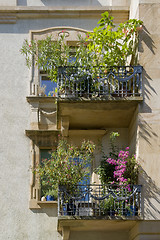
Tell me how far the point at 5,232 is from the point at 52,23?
5.58 metres

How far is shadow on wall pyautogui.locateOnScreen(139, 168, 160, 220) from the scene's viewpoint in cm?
1139

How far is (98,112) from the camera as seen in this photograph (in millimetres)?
12469

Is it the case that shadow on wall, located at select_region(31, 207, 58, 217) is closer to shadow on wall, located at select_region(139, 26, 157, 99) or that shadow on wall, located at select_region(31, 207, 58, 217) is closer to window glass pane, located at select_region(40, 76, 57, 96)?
window glass pane, located at select_region(40, 76, 57, 96)

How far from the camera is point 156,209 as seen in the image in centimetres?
1141

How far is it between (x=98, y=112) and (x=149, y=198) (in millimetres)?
2331

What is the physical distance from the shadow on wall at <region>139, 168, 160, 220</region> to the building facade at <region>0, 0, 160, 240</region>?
0.02 metres

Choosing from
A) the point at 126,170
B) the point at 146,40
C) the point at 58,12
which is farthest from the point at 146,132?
the point at 58,12

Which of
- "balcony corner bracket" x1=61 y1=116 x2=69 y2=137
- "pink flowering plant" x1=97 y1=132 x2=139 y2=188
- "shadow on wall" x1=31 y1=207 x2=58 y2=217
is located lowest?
"shadow on wall" x1=31 y1=207 x2=58 y2=217

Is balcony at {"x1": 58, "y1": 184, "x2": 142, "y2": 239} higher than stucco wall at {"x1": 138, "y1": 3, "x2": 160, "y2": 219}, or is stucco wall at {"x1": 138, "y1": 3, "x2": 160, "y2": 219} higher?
stucco wall at {"x1": 138, "y1": 3, "x2": 160, "y2": 219}

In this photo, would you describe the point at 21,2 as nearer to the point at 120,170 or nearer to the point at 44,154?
the point at 44,154

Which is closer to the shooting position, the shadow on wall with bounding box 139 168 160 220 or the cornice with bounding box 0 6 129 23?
the shadow on wall with bounding box 139 168 160 220

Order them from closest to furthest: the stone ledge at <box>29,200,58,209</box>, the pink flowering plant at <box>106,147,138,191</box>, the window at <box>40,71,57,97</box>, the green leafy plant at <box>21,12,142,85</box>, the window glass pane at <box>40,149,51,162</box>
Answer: the pink flowering plant at <box>106,147,138,191</box> → the green leafy plant at <box>21,12,142,85</box> → the stone ledge at <box>29,200,58,209</box> → the window glass pane at <box>40,149,51,162</box> → the window at <box>40,71,57,97</box>

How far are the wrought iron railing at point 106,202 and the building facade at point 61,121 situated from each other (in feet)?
0.51

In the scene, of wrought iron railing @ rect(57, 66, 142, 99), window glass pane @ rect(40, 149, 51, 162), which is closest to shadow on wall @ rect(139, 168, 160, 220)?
wrought iron railing @ rect(57, 66, 142, 99)
